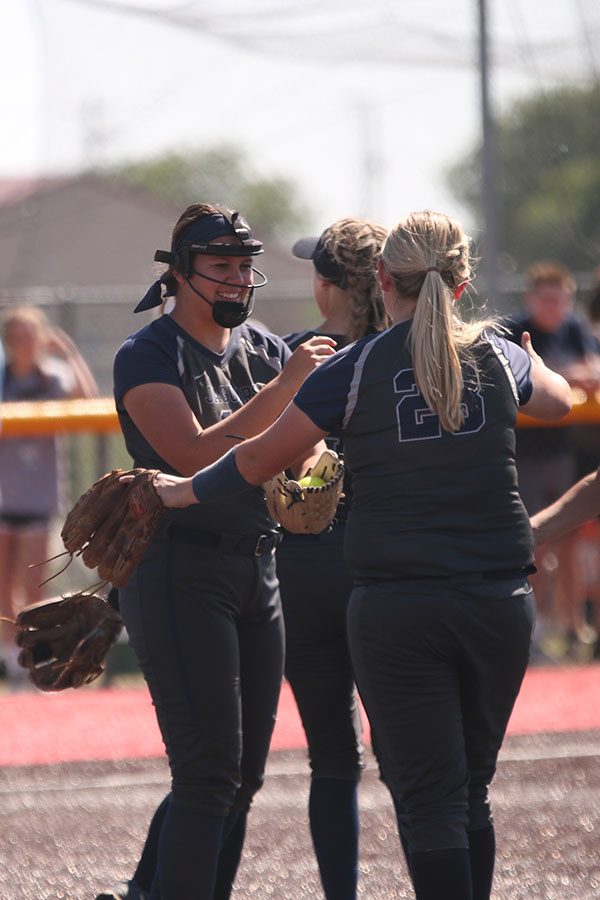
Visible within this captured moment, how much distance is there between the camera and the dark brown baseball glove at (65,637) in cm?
456

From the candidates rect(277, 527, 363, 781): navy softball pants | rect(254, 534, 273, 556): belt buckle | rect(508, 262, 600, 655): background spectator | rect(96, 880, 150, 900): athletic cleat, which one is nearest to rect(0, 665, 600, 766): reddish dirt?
rect(508, 262, 600, 655): background spectator

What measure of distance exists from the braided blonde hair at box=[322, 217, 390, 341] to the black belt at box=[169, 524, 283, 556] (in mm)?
744

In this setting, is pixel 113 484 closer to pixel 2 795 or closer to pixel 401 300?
pixel 401 300

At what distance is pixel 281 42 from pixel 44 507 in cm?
408

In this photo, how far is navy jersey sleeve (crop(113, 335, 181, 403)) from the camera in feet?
14.0

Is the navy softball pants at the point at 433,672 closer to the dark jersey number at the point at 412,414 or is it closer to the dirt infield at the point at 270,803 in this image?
the dark jersey number at the point at 412,414

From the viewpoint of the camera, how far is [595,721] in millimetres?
8281

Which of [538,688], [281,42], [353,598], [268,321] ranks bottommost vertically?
[538,688]

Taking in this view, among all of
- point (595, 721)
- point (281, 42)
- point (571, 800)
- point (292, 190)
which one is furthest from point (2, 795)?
point (292, 190)

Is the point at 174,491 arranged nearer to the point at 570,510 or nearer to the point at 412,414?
the point at 412,414

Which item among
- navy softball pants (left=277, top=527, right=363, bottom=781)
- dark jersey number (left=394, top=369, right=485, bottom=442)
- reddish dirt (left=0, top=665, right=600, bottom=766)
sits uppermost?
dark jersey number (left=394, top=369, right=485, bottom=442)

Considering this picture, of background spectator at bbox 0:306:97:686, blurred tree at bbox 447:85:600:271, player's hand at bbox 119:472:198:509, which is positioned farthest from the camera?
blurred tree at bbox 447:85:600:271

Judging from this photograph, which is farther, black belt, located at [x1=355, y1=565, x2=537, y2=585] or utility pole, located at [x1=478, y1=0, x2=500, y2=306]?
utility pole, located at [x1=478, y1=0, x2=500, y2=306]

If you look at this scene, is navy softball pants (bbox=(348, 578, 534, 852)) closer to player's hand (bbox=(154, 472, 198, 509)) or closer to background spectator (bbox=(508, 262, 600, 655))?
player's hand (bbox=(154, 472, 198, 509))
